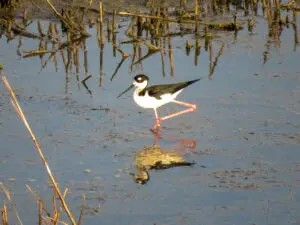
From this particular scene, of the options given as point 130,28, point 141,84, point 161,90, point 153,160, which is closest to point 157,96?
point 161,90

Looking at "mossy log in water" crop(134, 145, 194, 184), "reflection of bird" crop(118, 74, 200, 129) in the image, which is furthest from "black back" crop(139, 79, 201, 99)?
"mossy log in water" crop(134, 145, 194, 184)

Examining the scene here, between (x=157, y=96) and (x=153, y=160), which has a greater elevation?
(x=157, y=96)

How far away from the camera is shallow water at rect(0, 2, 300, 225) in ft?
21.1

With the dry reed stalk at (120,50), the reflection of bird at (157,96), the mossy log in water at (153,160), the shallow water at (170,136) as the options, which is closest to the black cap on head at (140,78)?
the reflection of bird at (157,96)

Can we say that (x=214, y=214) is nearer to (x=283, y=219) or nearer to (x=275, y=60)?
(x=283, y=219)

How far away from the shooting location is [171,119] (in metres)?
9.03

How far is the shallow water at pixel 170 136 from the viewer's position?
6.42 metres

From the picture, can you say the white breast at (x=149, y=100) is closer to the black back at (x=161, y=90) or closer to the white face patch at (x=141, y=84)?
the black back at (x=161, y=90)

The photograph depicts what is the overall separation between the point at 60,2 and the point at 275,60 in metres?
4.49

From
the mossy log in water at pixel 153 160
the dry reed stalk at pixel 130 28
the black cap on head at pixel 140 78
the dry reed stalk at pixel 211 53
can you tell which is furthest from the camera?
the dry reed stalk at pixel 130 28

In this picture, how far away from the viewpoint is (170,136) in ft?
27.3

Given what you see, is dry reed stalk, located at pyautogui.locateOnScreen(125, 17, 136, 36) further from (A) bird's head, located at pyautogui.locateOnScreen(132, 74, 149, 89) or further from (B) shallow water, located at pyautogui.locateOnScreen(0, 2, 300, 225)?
(A) bird's head, located at pyautogui.locateOnScreen(132, 74, 149, 89)

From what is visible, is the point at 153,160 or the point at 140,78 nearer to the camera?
the point at 153,160

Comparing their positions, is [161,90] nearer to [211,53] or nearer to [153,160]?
[153,160]
